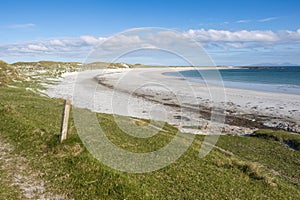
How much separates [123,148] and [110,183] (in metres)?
5.56

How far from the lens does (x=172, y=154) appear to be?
1764cm

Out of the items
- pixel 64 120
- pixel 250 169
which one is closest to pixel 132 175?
pixel 64 120

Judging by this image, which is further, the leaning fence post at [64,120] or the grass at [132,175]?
the leaning fence post at [64,120]

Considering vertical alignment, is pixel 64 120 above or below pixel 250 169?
above

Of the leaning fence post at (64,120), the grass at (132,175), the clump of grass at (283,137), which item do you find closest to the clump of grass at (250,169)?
the grass at (132,175)

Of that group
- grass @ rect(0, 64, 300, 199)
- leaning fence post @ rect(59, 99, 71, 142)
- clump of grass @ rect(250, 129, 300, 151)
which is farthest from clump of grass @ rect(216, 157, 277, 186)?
clump of grass @ rect(250, 129, 300, 151)

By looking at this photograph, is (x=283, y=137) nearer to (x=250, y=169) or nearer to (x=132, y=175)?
(x=250, y=169)

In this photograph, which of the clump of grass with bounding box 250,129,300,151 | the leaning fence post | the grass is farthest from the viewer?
the clump of grass with bounding box 250,129,300,151

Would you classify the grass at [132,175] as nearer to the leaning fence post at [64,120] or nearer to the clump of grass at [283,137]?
the leaning fence post at [64,120]

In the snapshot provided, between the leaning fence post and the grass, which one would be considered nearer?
the grass

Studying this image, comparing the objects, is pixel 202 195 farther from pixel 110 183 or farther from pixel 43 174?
pixel 43 174

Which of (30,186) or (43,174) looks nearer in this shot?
(30,186)

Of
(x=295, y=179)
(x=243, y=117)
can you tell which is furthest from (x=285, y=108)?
(x=295, y=179)

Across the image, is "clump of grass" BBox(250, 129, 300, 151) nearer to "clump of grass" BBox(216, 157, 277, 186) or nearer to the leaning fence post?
"clump of grass" BBox(216, 157, 277, 186)
